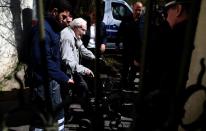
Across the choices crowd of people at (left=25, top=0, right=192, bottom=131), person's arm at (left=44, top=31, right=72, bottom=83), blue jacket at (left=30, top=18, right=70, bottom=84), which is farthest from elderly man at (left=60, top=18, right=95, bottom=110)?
blue jacket at (left=30, top=18, right=70, bottom=84)

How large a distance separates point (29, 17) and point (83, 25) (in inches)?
136

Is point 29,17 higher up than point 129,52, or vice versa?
point 29,17

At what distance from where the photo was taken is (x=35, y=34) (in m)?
4.05

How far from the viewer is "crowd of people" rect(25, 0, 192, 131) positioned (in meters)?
1.55

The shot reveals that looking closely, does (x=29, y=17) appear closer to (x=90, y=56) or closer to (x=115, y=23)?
(x=90, y=56)

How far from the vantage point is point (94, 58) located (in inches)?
74.0

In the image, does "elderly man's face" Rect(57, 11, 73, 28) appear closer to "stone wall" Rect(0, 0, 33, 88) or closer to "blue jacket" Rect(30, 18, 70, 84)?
"blue jacket" Rect(30, 18, 70, 84)

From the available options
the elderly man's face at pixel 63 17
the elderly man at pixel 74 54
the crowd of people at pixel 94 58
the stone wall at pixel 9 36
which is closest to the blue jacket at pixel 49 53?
the crowd of people at pixel 94 58

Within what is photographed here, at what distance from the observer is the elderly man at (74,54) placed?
537 centimetres

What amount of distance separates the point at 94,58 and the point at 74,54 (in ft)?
11.8

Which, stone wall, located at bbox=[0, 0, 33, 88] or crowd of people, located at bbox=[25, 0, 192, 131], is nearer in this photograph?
crowd of people, located at bbox=[25, 0, 192, 131]

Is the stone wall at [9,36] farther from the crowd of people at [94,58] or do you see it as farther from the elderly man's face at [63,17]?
the elderly man's face at [63,17]

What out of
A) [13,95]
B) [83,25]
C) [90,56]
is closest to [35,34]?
[83,25]

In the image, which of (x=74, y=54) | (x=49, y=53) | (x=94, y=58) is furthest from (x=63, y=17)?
(x=94, y=58)
